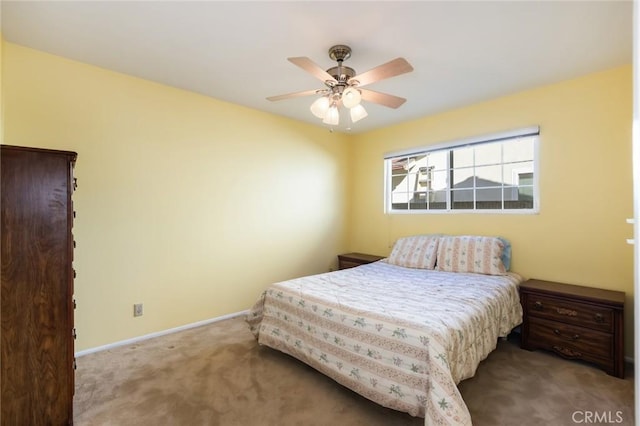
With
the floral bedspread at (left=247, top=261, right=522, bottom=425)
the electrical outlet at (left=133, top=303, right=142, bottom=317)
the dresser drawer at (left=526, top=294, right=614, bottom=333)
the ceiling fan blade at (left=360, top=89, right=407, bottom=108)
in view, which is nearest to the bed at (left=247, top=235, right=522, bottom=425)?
the floral bedspread at (left=247, top=261, right=522, bottom=425)

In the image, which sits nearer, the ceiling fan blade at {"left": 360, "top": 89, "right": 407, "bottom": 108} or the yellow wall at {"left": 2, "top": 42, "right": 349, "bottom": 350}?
the ceiling fan blade at {"left": 360, "top": 89, "right": 407, "bottom": 108}

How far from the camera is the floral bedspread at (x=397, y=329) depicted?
→ 5.08ft

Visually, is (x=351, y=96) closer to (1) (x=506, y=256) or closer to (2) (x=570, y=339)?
(1) (x=506, y=256)

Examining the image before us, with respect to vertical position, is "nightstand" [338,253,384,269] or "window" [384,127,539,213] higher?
"window" [384,127,539,213]

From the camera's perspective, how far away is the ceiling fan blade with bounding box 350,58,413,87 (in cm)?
179

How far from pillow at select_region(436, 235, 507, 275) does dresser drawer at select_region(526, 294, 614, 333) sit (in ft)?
1.34

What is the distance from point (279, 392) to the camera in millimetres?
1994

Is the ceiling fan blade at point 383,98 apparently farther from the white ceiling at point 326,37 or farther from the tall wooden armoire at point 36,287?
the tall wooden armoire at point 36,287

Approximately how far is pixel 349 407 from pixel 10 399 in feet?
5.68

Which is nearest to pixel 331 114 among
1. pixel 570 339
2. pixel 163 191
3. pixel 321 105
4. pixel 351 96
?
pixel 321 105

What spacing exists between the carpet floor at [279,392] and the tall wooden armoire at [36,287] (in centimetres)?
29

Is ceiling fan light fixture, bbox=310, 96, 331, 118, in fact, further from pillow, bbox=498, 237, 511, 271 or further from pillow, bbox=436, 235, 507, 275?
pillow, bbox=498, 237, 511, 271

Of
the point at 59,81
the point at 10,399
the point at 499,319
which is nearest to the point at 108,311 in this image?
the point at 10,399

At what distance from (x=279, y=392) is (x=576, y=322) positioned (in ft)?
7.45
